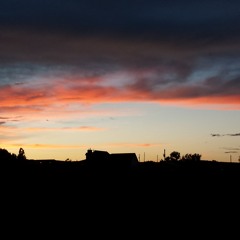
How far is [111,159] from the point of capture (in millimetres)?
60844

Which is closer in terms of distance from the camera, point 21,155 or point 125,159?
point 125,159

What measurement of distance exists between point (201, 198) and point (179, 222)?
28.0 feet

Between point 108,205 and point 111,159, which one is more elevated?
point 111,159

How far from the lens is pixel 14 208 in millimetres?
27453

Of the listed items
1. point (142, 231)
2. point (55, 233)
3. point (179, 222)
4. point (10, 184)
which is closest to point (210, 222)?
point (179, 222)

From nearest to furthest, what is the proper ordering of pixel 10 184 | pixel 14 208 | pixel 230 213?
pixel 14 208 < pixel 230 213 < pixel 10 184

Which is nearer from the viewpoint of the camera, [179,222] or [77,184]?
[179,222]

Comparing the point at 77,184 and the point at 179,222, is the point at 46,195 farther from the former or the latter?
the point at 179,222

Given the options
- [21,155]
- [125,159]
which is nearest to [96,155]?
[125,159]

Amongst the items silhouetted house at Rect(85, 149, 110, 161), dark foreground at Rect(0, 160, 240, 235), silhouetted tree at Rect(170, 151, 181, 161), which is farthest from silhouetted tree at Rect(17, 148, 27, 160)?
silhouetted tree at Rect(170, 151, 181, 161)

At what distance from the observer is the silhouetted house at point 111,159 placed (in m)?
57.5

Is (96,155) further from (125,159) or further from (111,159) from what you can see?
(125,159)

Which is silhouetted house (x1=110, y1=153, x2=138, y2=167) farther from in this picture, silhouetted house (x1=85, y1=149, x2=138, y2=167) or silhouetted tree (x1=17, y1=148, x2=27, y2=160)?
silhouetted tree (x1=17, y1=148, x2=27, y2=160)

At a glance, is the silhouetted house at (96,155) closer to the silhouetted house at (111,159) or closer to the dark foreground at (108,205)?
the silhouetted house at (111,159)
